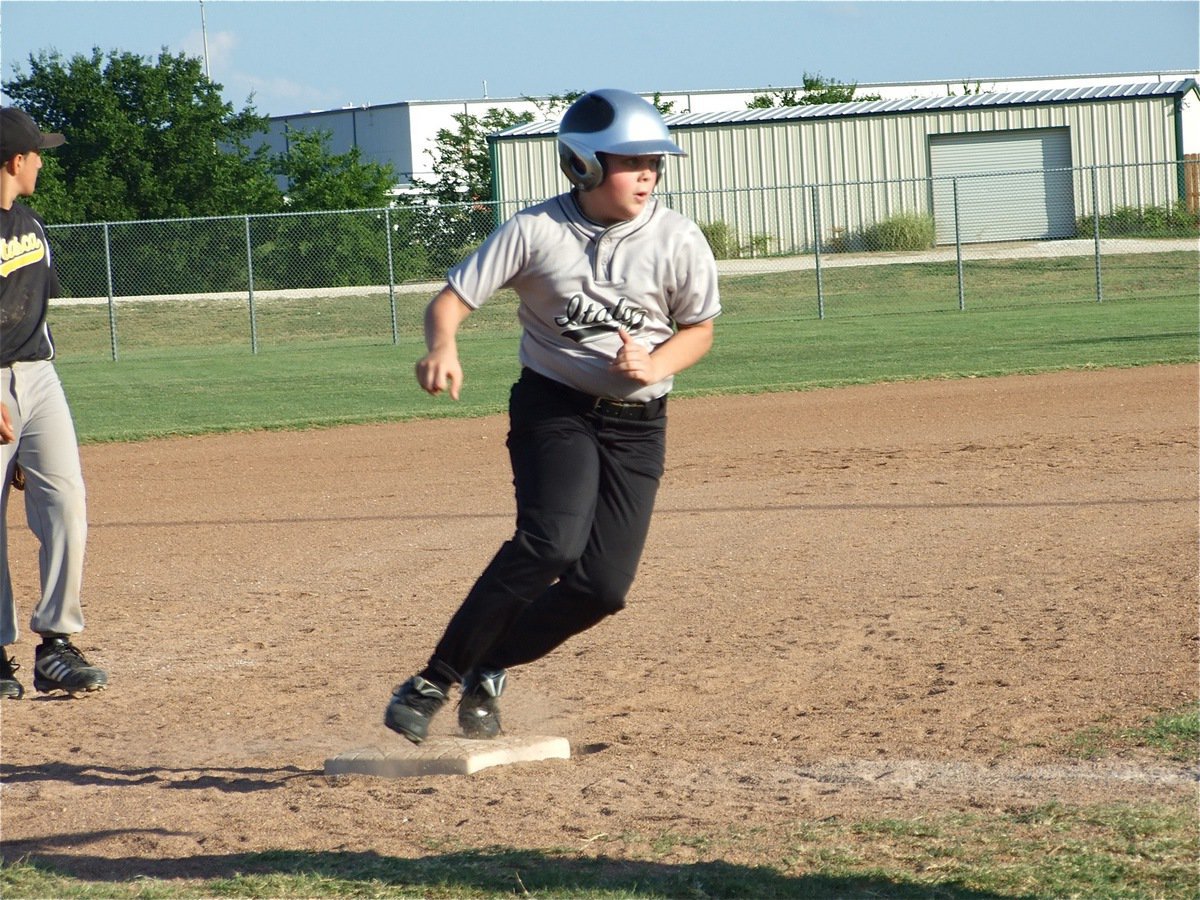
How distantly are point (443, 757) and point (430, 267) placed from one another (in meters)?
23.9

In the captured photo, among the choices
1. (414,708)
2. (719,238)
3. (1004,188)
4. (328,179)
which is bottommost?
(414,708)

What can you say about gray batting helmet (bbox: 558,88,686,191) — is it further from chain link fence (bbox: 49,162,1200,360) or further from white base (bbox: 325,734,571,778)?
chain link fence (bbox: 49,162,1200,360)

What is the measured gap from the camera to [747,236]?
32.4 m

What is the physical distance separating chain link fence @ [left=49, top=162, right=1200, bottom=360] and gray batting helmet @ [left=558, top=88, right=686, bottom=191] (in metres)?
18.0

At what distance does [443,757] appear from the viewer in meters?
4.43

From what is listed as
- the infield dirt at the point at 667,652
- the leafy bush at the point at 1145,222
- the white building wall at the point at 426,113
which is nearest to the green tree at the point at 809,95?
the white building wall at the point at 426,113

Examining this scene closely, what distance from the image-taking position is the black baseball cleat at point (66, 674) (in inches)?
218

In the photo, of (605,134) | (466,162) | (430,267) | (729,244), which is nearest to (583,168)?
(605,134)

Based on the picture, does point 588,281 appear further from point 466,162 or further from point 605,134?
point 466,162

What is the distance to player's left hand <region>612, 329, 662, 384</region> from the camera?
3979mm

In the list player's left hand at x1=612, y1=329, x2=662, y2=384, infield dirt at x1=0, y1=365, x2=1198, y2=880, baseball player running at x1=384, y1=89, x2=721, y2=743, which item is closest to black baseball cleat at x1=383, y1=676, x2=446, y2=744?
baseball player running at x1=384, y1=89, x2=721, y2=743

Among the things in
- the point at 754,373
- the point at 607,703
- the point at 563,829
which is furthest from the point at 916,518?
the point at 754,373

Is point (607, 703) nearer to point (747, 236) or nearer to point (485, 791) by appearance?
point (485, 791)

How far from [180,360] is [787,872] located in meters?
19.3
